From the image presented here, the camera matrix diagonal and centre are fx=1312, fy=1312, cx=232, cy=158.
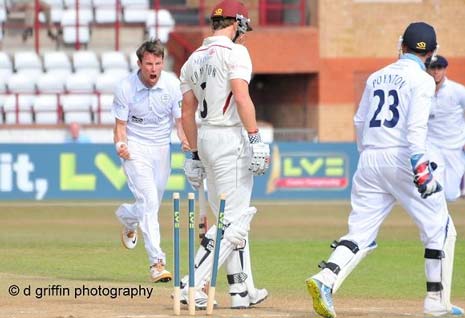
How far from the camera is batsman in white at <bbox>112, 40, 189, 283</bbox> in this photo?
39.7 feet

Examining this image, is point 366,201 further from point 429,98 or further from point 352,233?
point 429,98

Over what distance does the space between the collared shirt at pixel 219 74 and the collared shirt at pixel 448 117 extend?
4.78 m

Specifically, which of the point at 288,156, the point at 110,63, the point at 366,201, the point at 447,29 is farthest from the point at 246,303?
the point at 447,29

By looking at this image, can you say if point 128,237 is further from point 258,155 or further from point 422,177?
point 422,177

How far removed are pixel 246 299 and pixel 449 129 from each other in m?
5.12

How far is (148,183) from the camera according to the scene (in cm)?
1217

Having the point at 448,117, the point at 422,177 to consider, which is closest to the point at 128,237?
the point at 448,117

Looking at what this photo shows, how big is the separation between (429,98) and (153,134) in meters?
3.89

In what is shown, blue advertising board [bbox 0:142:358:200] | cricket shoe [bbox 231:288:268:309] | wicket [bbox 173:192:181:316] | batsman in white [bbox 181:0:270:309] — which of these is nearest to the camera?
wicket [bbox 173:192:181:316]

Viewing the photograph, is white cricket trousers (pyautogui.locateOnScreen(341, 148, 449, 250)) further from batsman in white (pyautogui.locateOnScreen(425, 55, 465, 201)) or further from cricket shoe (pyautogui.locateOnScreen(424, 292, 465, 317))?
batsman in white (pyautogui.locateOnScreen(425, 55, 465, 201))

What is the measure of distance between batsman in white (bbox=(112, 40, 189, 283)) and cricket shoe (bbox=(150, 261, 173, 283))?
133 mm

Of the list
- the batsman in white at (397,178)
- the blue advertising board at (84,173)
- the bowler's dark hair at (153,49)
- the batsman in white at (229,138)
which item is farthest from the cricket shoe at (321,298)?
the blue advertising board at (84,173)

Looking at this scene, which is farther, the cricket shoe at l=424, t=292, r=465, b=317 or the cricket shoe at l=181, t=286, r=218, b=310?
the cricket shoe at l=181, t=286, r=218, b=310

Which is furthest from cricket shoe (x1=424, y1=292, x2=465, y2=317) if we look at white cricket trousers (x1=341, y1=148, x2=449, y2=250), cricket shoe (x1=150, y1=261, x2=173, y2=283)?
cricket shoe (x1=150, y1=261, x2=173, y2=283)
